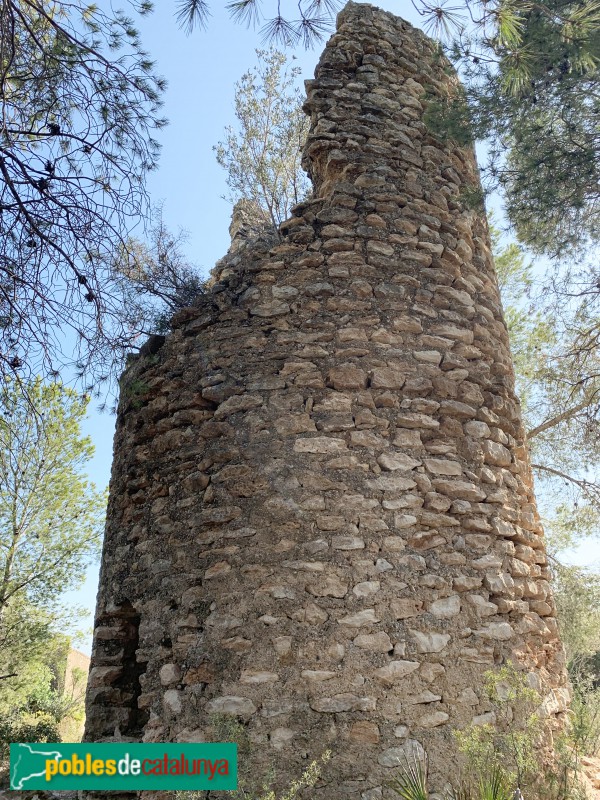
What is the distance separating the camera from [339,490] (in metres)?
3.59

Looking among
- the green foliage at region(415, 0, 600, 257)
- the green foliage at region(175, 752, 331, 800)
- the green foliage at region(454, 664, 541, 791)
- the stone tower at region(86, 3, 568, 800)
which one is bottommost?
the green foliage at region(175, 752, 331, 800)

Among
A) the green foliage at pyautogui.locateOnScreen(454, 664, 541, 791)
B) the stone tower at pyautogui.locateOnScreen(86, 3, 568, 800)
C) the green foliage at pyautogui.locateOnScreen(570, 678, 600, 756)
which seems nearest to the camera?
the green foliage at pyautogui.locateOnScreen(454, 664, 541, 791)

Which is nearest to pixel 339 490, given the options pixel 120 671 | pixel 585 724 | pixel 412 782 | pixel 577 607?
pixel 412 782

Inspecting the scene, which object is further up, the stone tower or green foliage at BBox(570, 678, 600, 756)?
the stone tower

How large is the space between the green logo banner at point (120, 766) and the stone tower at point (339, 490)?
0.11 meters

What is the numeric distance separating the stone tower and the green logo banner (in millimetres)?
106

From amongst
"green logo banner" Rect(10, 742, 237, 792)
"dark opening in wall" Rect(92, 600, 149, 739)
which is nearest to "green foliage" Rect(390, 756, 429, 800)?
"green logo banner" Rect(10, 742, 237, 792)

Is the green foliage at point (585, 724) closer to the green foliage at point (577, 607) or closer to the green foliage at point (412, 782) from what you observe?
the green foliage at point (412, 782)

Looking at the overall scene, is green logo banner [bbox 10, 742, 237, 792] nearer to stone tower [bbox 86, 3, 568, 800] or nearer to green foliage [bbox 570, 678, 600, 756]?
stone tower [bbox 86, 3, 568, 800]

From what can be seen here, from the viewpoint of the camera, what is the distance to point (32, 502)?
1103 cm

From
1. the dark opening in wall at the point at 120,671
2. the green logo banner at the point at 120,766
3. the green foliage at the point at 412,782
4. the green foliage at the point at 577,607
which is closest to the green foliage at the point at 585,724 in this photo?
the green foliage at the point at 412,782

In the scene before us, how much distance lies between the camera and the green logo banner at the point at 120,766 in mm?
3135

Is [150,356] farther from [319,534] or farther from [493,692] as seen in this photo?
[493,692]

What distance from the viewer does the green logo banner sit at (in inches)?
123
